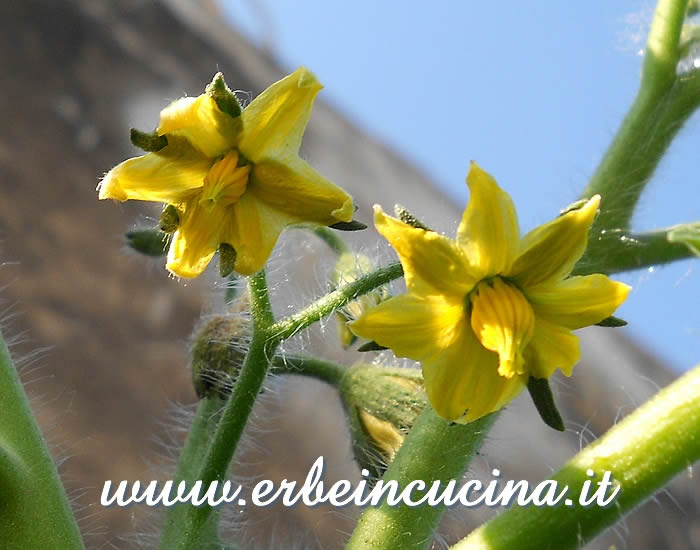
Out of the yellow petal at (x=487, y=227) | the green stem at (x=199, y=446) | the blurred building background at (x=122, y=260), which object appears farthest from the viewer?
the blurred building background at (x=122, y=260)

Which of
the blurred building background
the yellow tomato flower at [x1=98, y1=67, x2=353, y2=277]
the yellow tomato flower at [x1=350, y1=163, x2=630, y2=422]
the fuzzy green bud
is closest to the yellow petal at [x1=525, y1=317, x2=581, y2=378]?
the yellow tomato flower at [x1=350, y1=163, x2=630, y2=422]

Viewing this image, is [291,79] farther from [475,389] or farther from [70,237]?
[70,237]

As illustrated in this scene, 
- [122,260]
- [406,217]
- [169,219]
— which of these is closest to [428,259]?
[406,217]

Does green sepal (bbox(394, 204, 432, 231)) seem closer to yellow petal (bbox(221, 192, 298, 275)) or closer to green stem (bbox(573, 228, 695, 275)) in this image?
yellow petal (bbox(221, 192, 298, 275))

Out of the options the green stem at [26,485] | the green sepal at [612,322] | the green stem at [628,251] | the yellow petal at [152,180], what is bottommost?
the green stem at [26,485]

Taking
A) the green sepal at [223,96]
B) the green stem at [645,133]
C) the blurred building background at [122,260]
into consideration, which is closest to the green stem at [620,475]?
the green stem at [645,133]

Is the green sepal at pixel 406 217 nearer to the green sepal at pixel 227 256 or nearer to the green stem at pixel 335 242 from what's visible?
the green sepal at pixel 227 256

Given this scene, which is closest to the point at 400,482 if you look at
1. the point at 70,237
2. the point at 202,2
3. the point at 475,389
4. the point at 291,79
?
the point at 475,389

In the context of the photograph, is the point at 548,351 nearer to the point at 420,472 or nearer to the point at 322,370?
the point at 420,472
